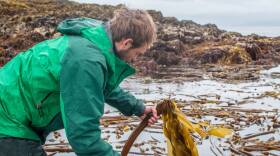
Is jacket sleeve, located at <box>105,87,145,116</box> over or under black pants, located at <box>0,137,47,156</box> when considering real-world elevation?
over

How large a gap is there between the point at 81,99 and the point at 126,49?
419mm

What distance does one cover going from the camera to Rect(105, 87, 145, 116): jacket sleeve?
3.39 m

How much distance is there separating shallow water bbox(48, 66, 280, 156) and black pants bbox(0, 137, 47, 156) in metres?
2.22

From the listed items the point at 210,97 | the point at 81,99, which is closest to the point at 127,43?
the point at 81,99

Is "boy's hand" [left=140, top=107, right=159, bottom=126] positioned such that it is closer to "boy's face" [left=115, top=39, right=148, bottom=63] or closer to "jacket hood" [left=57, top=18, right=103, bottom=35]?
"boy's face" [left=115, top=39, right=148, bottom=63]

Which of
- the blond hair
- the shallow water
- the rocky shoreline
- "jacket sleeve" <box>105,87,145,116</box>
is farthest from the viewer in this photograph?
the rocky shoreline

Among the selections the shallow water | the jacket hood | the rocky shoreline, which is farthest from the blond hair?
the rocky shoreline

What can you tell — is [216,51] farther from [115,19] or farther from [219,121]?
[115,19]

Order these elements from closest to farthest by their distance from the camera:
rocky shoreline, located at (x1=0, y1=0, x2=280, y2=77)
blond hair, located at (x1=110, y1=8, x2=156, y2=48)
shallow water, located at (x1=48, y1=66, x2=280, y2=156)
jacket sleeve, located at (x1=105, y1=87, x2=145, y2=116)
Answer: blond hair, located at (x1=110, y1=8, x2=156, y2=48)
jacket sleeve, located at (x1=105, y1=87, x2=145, y2=116)
shallow water, located at (x1=48, y1=66, x2=280, y2=156)
rocky shoreline, located at (x1=0, y1=0, x2=280, y2=77)

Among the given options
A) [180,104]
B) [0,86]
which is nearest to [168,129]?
[0,86]

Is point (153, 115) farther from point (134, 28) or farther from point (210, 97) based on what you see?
point (210, 97)

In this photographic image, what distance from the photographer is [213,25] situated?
4719 cm

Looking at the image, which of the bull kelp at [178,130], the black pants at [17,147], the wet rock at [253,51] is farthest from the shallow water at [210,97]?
the wet rock at [253,51]

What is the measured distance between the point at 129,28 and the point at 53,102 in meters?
0.61
